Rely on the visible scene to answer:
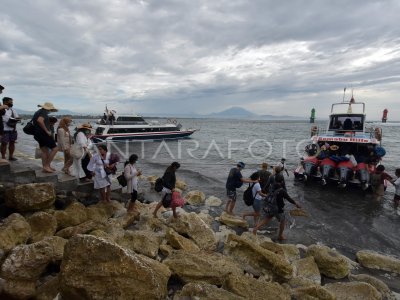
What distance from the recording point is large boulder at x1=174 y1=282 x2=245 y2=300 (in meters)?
3.79

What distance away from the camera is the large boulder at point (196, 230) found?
20.9ft

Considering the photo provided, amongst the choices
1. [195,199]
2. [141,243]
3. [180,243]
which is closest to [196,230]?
[180,243]

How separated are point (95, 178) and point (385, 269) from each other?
7102 mm

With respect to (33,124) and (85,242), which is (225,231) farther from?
(33,124)

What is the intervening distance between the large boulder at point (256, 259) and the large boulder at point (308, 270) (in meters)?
0.50

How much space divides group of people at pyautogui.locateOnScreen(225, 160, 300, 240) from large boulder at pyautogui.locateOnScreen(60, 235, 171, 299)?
14.0 ft

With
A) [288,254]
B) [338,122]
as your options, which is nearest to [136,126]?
[338,122]

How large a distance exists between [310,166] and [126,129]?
26159 mm

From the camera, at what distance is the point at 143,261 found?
409 cm

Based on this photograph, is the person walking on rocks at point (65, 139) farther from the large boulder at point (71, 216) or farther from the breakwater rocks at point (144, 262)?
the large boulder at point (71, 216)

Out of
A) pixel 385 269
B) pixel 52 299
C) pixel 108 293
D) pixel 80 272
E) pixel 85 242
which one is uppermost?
pixel 85 242

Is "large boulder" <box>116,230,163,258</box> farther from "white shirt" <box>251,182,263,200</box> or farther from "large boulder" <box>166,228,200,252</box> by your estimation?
"white shirt" <box>251,182,263,200</box>

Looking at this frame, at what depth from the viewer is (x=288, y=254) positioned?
21.1 feet

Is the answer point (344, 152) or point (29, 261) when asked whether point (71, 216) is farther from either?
point (344, 152)
